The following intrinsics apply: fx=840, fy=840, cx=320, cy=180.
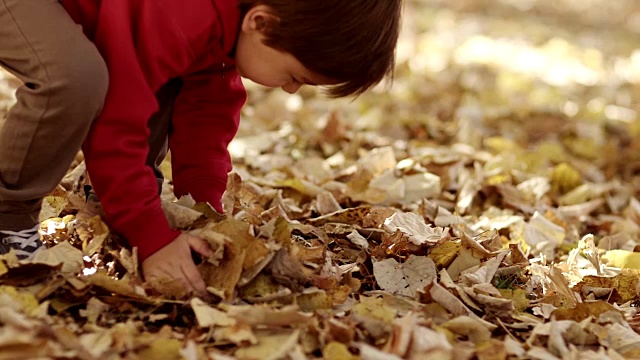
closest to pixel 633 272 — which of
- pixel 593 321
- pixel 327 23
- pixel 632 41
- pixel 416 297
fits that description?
pixel 593 321

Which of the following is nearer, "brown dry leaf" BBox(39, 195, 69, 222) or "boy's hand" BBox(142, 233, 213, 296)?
"boy's hand" BBox(142, 233, 213, 296)

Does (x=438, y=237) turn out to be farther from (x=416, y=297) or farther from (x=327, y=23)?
(x=327, y=23)

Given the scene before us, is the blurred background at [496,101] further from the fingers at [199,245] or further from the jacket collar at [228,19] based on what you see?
the fingers at [199,245]

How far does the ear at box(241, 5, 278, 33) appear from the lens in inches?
59.8

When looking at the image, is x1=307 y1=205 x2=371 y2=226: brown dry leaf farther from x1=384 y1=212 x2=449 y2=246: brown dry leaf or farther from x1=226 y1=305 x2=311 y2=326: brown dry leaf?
x1=226 y1=305 x2=311 y2=326: brown dry leaf

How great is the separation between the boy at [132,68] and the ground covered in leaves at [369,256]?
0.29 feet

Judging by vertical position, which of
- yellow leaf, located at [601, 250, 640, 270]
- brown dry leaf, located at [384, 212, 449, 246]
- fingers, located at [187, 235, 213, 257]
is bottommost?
yellow leaf, located at [601, 250, 640, 270]

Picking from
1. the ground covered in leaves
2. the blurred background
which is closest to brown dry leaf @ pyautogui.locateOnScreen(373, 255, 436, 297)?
the ground covered in leaves

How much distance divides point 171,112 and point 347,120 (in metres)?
1.55

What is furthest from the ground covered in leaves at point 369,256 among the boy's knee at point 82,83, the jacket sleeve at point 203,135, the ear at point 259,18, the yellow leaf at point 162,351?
the ear at point 259,18

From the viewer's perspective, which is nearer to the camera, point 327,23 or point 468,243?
point 327,23

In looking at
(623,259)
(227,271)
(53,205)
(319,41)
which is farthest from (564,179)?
(53,205)

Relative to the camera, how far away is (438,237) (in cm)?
179

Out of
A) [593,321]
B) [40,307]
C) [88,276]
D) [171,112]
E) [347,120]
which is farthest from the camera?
[347,120]
